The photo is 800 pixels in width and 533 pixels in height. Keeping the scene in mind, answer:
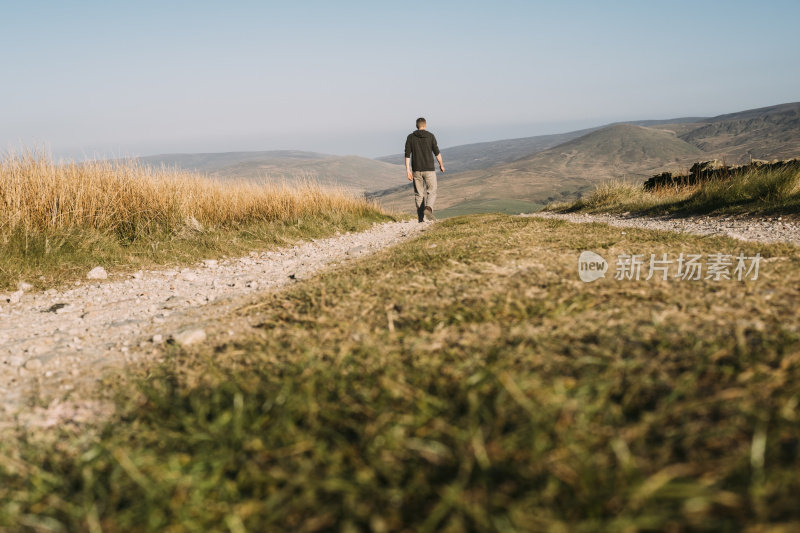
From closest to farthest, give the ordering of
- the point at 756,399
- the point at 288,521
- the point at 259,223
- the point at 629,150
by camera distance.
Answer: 1. the point at 288,521
2. the point at 756,399
3. the point at 259,223
4. the point at 629,150

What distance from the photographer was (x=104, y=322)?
11.6 ft

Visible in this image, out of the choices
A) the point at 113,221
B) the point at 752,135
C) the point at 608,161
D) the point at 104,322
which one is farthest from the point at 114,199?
the point at 752,135

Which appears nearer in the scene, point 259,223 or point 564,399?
point 564,399

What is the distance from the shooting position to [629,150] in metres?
185

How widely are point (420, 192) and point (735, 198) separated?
740cm

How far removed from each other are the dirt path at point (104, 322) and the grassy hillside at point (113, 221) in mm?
610

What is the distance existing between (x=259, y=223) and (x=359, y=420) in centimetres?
888

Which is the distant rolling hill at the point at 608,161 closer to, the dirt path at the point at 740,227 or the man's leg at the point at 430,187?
the man's leg at the point at 430,187

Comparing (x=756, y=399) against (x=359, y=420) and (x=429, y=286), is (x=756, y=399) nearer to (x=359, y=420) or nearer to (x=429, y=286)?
(x=359, y=420)

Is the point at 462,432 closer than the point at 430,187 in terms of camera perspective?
Yes

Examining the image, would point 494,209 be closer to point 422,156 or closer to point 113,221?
point 422,156

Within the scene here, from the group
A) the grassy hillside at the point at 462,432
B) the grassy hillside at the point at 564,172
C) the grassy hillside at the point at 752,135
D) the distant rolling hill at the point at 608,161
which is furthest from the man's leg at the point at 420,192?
the grassy hillside at the point at 752,135

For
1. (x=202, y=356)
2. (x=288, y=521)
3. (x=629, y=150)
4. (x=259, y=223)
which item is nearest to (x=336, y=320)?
(x=202, y=356)

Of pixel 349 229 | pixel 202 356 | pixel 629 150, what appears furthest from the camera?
pixel 629 150
